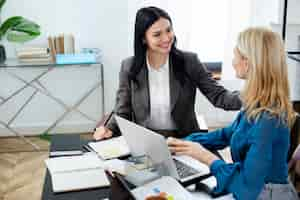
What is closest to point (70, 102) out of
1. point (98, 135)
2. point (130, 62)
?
point (130, 62)

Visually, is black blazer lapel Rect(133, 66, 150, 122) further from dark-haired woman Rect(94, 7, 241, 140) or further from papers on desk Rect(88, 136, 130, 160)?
papers on desk Rect(88, 136, 130, 160)

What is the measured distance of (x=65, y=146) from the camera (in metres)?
2.07

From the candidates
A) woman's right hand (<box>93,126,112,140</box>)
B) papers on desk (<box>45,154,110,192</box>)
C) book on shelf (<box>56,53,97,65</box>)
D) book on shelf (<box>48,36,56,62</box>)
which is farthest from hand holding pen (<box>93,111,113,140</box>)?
book on shelf (<box>48,36,56,62</box>)

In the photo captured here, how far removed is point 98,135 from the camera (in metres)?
2.16

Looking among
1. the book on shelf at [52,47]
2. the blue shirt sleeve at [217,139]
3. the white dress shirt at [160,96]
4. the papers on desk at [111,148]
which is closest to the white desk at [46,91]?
the book on shelf at [52,47]

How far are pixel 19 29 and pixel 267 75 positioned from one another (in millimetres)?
2553

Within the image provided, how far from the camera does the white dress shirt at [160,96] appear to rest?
2549 mm

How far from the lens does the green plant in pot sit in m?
3.68

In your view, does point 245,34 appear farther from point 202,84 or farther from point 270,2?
point 270,2

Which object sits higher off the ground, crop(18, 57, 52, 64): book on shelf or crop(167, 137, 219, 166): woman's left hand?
crop(18, 57, 52, 64): book on shelf

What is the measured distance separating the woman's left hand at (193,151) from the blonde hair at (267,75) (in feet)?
0.69

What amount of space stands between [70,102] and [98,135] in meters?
2.14

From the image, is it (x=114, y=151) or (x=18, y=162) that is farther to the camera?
(x=18, y=162)

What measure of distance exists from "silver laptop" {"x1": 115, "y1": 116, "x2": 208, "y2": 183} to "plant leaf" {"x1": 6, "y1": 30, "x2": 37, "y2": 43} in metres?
2.08
